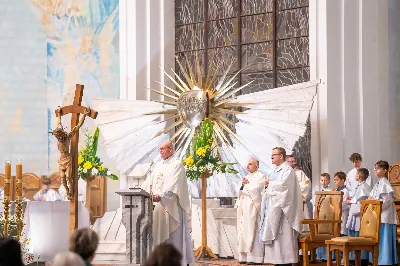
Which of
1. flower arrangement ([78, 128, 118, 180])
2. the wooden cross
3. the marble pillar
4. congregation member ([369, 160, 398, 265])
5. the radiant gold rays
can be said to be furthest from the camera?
the radiant gold rays

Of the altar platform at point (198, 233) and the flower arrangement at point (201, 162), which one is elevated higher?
the flower arrangement at point (201, 162)

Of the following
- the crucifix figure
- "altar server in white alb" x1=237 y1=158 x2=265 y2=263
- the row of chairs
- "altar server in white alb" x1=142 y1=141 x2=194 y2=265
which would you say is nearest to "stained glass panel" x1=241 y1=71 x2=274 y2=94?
"altar server in white alb" x1=237 y1=158 x2=265 y2=263

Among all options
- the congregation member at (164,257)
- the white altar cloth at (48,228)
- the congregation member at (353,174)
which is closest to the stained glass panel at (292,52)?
the congregation member at (353,174)

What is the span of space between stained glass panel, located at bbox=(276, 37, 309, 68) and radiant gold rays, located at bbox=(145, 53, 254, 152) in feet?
3.42

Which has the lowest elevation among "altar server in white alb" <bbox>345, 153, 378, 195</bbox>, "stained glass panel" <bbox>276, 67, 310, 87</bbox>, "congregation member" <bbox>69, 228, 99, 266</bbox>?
"congregation member" <bbox>69, 228, 99, 266</bbox>

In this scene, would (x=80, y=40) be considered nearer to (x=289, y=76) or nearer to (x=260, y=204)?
(x=289, y=76)

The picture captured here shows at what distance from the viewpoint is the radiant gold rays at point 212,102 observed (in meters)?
15.6

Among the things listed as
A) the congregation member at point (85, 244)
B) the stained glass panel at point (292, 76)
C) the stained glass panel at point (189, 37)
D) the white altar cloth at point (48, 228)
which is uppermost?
the stained glass panel at point (189, 37)

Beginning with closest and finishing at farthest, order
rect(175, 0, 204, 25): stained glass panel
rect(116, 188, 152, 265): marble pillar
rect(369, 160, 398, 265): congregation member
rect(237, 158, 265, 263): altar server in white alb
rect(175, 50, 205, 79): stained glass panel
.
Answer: rect(116, 188, 152, 265): marble pillar → rect(369, 160, 398, 265): congregation member → rect(237, 158, 265, 263): altar server in white alb → rect(175, 50, 205, 79): stained glass panel → rect(175, 0, 204, 25): stained glass panel

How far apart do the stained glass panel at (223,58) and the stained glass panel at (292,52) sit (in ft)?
3.26

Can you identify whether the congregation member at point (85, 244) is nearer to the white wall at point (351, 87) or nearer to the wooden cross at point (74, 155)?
the wooden cross at point (74, 155)

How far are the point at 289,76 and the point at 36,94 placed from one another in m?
5.71

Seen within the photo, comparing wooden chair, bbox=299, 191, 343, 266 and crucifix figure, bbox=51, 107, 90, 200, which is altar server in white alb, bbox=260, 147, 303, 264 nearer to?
wooden chair, bbox=299, 191, 343, 266

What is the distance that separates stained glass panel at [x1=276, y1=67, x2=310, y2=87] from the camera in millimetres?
15953
